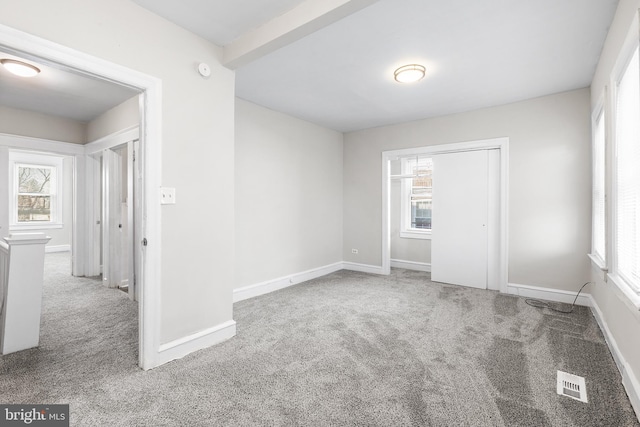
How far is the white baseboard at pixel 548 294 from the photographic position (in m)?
3.53

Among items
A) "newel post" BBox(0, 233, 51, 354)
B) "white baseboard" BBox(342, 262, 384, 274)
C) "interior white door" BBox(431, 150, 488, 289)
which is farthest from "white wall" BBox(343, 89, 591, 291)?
"newel post" BBox(0, 233, 51, 354)

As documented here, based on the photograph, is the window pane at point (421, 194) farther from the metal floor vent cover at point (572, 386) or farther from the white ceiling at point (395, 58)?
the metal floor vent cover at point (572, 386)

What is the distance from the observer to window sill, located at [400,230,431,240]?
18.1ft

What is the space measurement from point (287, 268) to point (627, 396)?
3.53 meters

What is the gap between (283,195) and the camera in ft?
14.6

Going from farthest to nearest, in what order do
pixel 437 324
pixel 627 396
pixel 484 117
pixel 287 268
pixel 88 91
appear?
1. pixel 287 268
2. pixel 484 117
3. pixel 88 91
4. pixel 437 324
5. pixel 627 396

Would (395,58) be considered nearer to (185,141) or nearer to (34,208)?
(185,141)

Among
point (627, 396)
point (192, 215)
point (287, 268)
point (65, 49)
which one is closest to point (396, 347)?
point (627, 396)

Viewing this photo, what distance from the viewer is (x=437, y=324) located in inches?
117

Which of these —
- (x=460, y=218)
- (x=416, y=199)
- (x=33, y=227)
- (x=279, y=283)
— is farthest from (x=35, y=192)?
(x=460, y=218)

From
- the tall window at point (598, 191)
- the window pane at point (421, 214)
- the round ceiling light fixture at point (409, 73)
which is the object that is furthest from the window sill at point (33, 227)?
the tall window at point (598, 191)

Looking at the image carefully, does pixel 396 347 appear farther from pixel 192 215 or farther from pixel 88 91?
pixel 88 91

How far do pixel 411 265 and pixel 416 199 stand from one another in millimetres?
1232

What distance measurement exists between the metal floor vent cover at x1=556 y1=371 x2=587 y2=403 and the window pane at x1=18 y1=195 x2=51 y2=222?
32.1 ft
